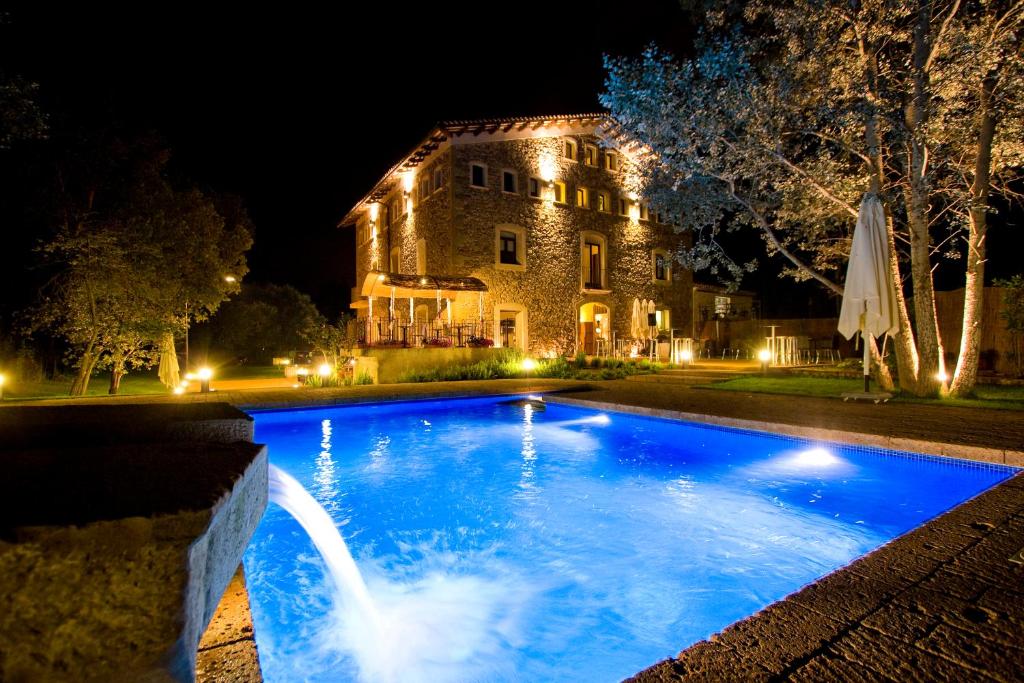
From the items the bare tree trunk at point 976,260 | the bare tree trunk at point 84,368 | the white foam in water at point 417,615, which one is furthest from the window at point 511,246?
the white foam in water at point 417,615

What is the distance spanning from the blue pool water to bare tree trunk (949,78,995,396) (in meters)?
4.80

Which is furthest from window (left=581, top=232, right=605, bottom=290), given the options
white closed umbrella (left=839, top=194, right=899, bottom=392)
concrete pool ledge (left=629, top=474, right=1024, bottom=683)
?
concrete pool ledge (left=629, top=474, right=1024, bottom=683)

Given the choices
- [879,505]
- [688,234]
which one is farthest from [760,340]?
[879,505]

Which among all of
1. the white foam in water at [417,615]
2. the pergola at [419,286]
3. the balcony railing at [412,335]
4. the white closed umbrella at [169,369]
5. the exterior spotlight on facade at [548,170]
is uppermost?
the exterior spotlight on facade at [548,170]

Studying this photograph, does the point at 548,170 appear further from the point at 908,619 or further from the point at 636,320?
the point at 908,619

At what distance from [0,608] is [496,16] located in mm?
20792

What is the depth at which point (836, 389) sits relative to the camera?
1003cm

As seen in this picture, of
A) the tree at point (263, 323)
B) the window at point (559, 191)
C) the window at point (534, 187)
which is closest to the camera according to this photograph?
the window at point (534, 187)

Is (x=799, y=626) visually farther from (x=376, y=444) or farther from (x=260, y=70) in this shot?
(x=260, y=70)

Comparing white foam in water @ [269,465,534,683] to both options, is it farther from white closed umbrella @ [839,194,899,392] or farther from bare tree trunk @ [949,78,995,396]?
bare tree trunk @ [949,78,995,396]

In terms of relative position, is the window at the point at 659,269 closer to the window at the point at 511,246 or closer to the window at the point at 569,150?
the window at the point at 569,150

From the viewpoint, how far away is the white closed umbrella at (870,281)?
312 inches

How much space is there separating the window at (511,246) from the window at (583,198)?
3.12 metres

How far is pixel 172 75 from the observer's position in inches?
514
